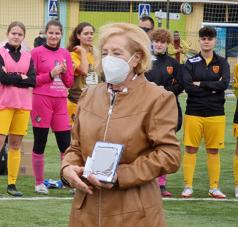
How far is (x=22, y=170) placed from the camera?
9477 millimetres

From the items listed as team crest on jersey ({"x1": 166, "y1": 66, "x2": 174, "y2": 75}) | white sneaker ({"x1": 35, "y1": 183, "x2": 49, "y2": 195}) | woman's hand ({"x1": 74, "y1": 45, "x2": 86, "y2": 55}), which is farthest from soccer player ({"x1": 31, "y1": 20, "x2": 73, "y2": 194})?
team crest on jersey ({"x1": 166, "y1": 66, "x2": 174, "y2": 75})

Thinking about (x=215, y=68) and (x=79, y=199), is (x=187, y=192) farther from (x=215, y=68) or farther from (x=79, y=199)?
(x=79, y=199)

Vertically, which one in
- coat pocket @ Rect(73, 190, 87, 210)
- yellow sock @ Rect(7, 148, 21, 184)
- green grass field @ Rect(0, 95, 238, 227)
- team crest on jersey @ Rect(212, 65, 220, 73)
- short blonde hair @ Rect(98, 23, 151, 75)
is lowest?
green grass field @ Rect(0, 95, 238, 227)

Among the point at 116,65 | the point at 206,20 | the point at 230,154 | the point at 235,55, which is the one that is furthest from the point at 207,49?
the point at 206,20

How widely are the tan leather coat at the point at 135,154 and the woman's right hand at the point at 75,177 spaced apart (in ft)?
0.27

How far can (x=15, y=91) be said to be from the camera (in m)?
8.03

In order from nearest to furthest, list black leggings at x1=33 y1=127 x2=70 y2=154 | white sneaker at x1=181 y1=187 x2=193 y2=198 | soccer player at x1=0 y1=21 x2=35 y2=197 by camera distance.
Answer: soccer player at x1=0 y1=21 x2=35 y2=197 → black leggings at x1=33 y1=127 x2=70 y2=154 → white sneaker at x1=181 y1=187 x2=193 y2=198

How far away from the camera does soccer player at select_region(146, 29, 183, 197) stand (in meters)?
8.31

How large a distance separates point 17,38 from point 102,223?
15.3ft

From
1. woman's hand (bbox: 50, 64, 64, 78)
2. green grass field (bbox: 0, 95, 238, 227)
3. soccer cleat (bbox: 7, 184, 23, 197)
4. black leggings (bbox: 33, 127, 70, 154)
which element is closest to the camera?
green grass field (bbox: 0, 95, 238, 227)

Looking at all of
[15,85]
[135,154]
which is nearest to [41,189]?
[15,85]

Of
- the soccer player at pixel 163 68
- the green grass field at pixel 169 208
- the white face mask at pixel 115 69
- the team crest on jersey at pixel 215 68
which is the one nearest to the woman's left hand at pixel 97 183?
the white face mask at pixel 115 69

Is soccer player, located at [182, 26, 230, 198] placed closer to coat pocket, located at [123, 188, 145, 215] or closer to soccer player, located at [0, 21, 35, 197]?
soccer player, located at [0, 21, 35, 197]

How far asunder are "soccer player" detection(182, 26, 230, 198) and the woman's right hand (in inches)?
183
